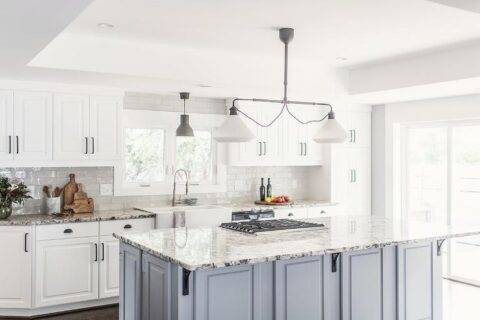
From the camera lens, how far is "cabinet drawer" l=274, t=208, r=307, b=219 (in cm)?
629

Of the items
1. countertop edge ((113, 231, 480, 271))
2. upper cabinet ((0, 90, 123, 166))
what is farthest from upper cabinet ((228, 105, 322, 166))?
countertop edge ((113, 231, 480, 271))

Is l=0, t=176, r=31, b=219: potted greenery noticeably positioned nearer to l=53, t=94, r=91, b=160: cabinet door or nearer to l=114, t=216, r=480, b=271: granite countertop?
l=53, t=94, r=91, b=160: cabinet door

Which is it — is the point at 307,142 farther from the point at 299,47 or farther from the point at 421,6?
the point at 421,6

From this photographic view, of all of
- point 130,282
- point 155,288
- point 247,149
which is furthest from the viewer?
point 247,149

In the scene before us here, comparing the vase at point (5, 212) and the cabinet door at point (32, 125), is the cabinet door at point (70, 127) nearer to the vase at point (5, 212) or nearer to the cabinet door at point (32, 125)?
the cabinet door at point (32, 125)

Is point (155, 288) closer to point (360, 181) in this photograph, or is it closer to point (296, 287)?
point (296, 287)

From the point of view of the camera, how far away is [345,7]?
339cm

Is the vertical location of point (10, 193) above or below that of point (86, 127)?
below

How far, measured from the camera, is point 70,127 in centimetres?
516

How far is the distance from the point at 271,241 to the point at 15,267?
104 inches

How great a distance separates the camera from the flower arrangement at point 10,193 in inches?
192

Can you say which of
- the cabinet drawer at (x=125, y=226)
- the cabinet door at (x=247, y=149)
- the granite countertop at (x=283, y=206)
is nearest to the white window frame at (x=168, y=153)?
the cabinet door at (x=247, y=149)

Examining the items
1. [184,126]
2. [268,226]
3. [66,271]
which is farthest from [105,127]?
[268,226]

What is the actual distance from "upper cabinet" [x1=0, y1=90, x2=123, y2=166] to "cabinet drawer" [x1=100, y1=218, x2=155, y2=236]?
0.68m
